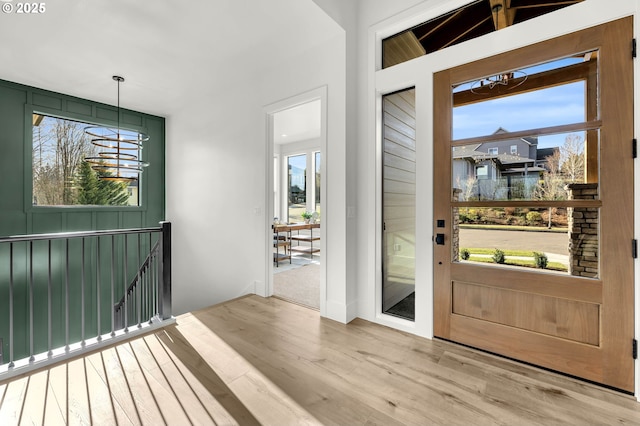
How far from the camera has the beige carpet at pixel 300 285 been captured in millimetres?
3644

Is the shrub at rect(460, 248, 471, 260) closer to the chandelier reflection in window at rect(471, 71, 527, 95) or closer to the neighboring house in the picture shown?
the neighboring house

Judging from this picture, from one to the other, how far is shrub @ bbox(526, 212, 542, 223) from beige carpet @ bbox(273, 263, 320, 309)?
2183 millimetres

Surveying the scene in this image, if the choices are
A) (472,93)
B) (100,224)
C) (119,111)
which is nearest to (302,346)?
(472,93)

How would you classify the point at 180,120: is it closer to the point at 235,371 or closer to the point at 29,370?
the point at 29,370

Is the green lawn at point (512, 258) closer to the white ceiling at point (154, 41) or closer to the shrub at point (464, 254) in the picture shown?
the shrub at point (464, 254)

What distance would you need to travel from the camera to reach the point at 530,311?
6.86ft

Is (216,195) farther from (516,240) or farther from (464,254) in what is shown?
(516,240)

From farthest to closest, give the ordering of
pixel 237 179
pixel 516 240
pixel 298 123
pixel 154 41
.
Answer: pixel 298 123, pixel 237 179, pixel 154 41, pixel 516 240

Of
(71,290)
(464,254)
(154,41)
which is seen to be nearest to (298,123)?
(154,41)

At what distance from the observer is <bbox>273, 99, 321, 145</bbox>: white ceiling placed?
17.0ft

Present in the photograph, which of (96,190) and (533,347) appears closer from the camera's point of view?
(533,347)

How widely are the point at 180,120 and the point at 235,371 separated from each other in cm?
417

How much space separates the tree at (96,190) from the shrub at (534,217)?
5.39m

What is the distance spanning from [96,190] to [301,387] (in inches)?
184
